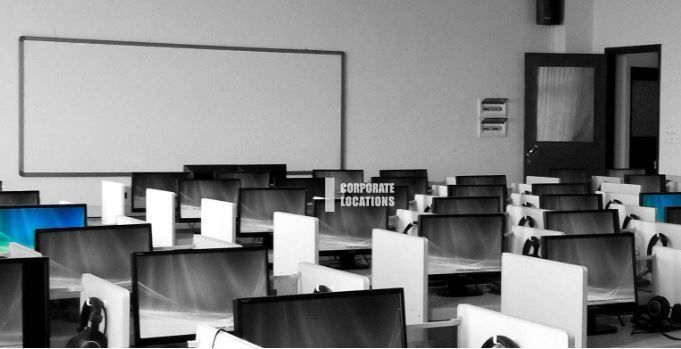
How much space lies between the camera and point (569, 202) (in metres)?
7.36

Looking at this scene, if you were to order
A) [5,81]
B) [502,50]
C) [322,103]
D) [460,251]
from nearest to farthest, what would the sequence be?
[460,251], [5,81], [322,103], [502,50]

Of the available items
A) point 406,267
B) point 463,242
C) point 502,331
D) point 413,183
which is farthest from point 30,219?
point 413,183

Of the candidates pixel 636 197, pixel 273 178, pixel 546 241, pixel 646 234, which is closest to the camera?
pixel 546 241

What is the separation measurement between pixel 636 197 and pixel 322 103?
14.5ft

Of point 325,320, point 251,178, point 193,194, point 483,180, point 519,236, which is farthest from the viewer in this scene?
point 483,180

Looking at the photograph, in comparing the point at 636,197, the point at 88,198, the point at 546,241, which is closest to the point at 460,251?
the point at 546,241

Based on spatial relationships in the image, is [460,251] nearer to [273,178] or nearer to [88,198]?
[273,178]

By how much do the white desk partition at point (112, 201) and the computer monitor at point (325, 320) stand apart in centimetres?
486

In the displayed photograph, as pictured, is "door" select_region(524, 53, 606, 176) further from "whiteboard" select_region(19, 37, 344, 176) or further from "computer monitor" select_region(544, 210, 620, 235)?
"computer monitor" select_region(544, 210, 620, 235)

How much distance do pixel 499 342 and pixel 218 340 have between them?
3.32ft

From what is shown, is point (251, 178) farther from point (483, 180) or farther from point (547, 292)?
point (547, 292)

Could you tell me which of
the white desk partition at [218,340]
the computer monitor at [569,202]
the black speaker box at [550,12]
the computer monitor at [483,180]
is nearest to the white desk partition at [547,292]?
the white desk partition at [218,340]

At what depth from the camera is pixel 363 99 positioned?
38.2ft

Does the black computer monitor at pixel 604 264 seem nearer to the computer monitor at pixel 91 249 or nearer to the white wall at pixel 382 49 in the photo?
the computer monitor at pixel 91 249
